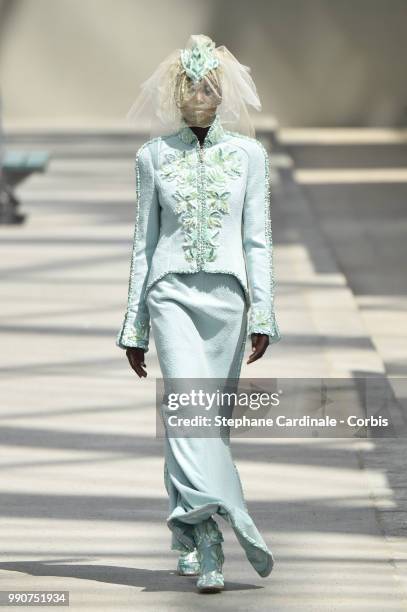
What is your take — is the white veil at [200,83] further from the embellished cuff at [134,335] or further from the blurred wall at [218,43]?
the blurred wall at [218,43]

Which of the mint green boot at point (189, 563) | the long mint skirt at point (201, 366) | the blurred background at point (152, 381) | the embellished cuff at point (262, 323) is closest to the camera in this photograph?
the long mint skirt at point (201, 366)

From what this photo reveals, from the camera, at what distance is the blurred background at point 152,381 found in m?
6.34

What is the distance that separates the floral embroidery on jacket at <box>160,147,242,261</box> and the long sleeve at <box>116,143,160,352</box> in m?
0.08

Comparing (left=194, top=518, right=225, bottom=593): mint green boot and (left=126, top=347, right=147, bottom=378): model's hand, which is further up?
(left=126, top=347, right=147, bottom=378): model's hand

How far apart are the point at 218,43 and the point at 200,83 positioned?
92.1ft

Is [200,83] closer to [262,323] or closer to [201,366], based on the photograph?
[262,323]

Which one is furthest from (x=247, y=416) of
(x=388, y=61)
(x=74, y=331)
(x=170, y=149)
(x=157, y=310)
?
(x=388, y=61)

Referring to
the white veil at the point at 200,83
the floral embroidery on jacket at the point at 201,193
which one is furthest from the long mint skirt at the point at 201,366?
the white veil at the point at 200,83

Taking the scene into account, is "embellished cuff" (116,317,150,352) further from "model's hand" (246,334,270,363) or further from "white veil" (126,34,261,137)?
"white veil" (126,34,261,137)

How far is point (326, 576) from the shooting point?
6.23 metres

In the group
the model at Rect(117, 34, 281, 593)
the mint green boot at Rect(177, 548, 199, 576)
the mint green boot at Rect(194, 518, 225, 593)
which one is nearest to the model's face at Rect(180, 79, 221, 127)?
the model at Rect(117, 34, 281, 593)

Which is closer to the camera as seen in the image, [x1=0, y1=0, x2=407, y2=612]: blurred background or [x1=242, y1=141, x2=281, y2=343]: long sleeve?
[x1=242, y1=141, x2=281, y2=343]: long sleeve

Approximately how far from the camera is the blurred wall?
33500 millimetres

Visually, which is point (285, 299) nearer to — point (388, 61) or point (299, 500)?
point (299, 500)
